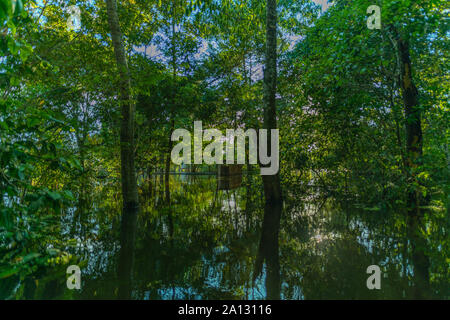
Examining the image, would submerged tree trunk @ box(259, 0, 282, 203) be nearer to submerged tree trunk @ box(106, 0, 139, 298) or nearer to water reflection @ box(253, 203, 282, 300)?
water reflection @ box(253, 203, 282, 300)

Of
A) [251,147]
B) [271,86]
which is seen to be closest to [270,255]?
[271,86]

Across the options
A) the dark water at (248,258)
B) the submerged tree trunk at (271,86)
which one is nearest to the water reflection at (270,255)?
the dark water at (248,258)

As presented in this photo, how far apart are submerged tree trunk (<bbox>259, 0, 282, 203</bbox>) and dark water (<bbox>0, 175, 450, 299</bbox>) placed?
1772 mm

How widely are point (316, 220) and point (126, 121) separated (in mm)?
5635

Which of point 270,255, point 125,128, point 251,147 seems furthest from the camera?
point 251,147

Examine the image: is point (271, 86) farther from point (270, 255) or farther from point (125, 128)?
point (270, 255)

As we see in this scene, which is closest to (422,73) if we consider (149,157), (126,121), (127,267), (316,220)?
(316,220)

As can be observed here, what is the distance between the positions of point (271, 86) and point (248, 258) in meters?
5.77

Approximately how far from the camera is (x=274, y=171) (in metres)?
8.11

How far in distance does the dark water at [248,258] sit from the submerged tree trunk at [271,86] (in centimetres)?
177

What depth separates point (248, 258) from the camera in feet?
11.7

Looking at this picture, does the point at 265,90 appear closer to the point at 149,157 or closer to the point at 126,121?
the point at 126,121

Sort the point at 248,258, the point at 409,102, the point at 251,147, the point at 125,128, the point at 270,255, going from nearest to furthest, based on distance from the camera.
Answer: the point at 248,258
the point at 270,255
the point at 409,102
the point at 125,128
the point at 251,147

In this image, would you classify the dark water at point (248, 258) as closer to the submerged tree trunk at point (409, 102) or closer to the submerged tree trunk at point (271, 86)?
the submerged tree trunk at point (409, 102)
